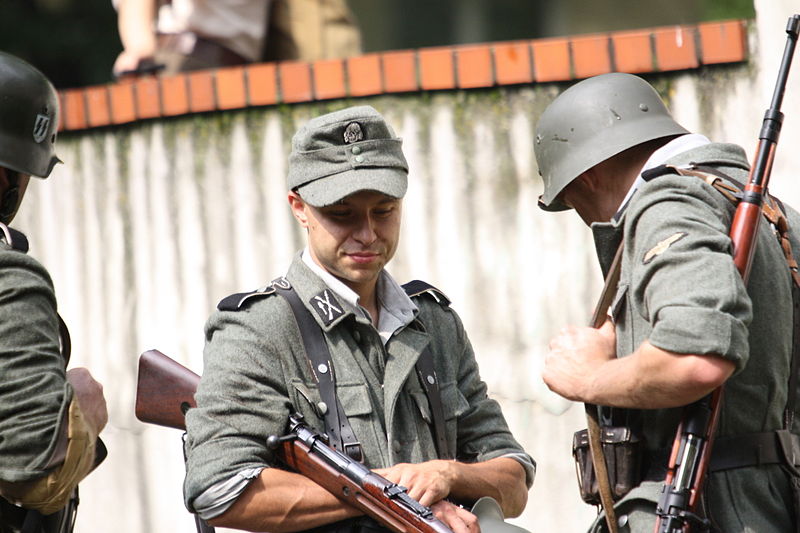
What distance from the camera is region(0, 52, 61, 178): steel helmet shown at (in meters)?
3.83

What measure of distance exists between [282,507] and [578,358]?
0.84 metres

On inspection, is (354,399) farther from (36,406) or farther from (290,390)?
(36,406)

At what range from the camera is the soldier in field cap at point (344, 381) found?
3.29 metres

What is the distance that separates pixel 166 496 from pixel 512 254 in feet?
6.36

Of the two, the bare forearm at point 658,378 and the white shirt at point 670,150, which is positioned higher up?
the white shirt at point 670,150

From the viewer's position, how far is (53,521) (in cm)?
370

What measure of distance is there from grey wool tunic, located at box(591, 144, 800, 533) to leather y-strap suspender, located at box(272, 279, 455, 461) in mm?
523

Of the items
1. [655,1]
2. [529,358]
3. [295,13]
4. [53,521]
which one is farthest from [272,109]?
[655,1]

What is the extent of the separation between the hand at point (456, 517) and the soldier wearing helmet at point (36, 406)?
38.7 inches

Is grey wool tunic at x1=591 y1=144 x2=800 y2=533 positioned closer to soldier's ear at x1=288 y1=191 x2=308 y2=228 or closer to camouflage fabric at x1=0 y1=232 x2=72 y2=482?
soldier's ear at x1=288 y1=191 x2=308 y2=228

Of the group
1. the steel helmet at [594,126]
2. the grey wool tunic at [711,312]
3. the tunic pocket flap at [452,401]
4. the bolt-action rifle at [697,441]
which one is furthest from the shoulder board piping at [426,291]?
the bolt-action rifle at [697,441]

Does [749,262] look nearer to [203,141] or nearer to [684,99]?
[684,99]

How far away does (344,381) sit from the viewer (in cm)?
339

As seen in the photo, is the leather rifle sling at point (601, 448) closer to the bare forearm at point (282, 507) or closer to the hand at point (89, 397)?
the bare forearm at point (282, 507)
